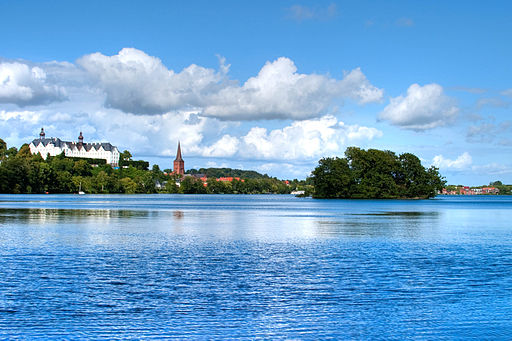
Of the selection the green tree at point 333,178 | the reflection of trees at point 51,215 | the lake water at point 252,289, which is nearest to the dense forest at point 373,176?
the green tree at point 333,178

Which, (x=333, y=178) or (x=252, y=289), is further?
(x=333, y=178)

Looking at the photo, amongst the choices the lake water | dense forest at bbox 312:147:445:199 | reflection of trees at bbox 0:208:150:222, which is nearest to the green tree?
dense forest at bbox 312:147:445:199

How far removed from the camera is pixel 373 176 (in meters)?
Result: 140

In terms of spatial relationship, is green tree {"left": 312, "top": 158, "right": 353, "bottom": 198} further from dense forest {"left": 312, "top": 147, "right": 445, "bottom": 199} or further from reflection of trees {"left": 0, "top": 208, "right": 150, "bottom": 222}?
reflection of trees {"left": 0, "top": 208, "right": 150, "bottom": 222}

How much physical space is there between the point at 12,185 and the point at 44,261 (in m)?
141

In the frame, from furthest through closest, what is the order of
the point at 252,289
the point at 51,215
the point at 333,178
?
the point at 333,178
the point at 51,215
the point at 252,289

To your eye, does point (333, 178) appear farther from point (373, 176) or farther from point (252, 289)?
point (252, 289)

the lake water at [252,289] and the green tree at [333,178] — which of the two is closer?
the lake water at [252,289]

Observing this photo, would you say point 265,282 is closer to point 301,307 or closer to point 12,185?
point 301,307

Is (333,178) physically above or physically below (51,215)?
above

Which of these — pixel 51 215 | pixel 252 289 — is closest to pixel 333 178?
pixel 51 215

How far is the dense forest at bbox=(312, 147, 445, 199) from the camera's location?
14012cm

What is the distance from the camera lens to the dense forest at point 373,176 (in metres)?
140

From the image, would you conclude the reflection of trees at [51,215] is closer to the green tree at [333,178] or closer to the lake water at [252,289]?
the lake water at [252,289]
